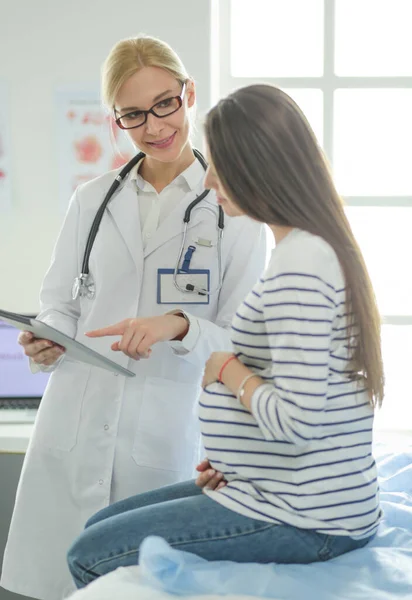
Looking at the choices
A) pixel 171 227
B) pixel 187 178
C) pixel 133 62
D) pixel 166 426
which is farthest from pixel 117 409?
pixel 133 62

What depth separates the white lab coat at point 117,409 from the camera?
1.79 m

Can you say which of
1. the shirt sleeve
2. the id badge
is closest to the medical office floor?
the id badge

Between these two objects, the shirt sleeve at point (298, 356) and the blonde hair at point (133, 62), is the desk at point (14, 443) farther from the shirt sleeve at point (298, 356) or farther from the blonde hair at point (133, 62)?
the shirt sleeve at point (298, 356)

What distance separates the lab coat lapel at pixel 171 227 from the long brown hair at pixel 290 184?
0.53m

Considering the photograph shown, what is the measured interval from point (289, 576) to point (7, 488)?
153 centimetres

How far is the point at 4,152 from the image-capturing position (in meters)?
2.79

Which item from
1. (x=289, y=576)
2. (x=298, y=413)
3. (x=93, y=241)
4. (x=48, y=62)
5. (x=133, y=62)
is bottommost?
(x=289, y=576)

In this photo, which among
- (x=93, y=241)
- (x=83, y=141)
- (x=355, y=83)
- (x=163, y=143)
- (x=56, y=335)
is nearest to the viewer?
(x=56, y=335)

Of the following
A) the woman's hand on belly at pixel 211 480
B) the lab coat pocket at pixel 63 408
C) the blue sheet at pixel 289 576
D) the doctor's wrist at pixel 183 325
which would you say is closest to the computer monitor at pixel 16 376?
the lab coat pocket at pixel 63 408

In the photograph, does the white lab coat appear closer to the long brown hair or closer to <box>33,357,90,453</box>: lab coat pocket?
<box>33,357,90,453</box>: lab coat pocket

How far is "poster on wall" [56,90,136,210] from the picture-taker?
2.74m

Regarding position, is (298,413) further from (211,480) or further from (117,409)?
(117,409)

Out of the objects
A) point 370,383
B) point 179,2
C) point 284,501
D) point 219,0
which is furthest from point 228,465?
point 219,0

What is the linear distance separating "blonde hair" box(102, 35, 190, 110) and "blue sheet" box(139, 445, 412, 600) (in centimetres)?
100
